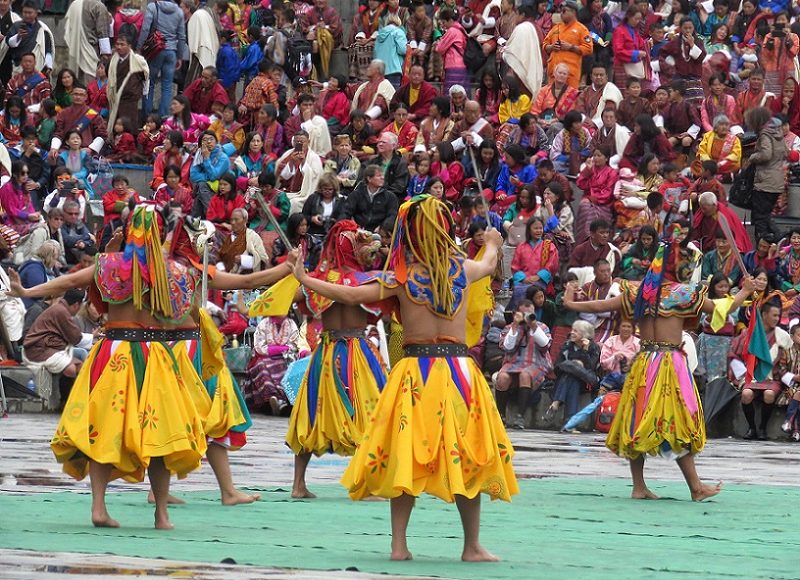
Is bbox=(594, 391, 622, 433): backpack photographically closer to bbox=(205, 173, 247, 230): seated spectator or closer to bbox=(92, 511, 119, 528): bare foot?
bbox=(205, 173, 247, 230): seated spectator

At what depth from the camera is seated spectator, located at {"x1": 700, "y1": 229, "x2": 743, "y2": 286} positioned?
63.9 feet

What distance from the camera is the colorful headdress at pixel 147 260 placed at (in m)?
10.2

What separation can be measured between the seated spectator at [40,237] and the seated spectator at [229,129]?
311cm

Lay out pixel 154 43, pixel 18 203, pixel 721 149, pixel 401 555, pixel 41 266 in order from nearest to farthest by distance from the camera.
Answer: pixel 401 555, pixel 41 266, pixel 721 149, pixel 18 203, pixel 154 43

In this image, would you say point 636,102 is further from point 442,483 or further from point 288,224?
point 442,483

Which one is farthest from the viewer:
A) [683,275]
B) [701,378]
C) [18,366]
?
[18,366]

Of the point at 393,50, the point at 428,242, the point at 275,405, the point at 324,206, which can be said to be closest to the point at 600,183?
the point at 324,206

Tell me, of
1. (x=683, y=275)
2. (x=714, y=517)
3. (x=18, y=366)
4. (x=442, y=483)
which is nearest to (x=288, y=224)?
(x=18, y=366)

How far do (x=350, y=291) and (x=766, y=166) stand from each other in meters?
12.9

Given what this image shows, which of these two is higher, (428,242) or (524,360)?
(428,242)

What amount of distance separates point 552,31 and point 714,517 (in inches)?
525

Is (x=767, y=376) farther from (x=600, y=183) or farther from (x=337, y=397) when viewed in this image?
(x=337, y=397)

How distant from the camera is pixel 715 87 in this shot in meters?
22.1

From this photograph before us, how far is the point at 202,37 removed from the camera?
26250mm
